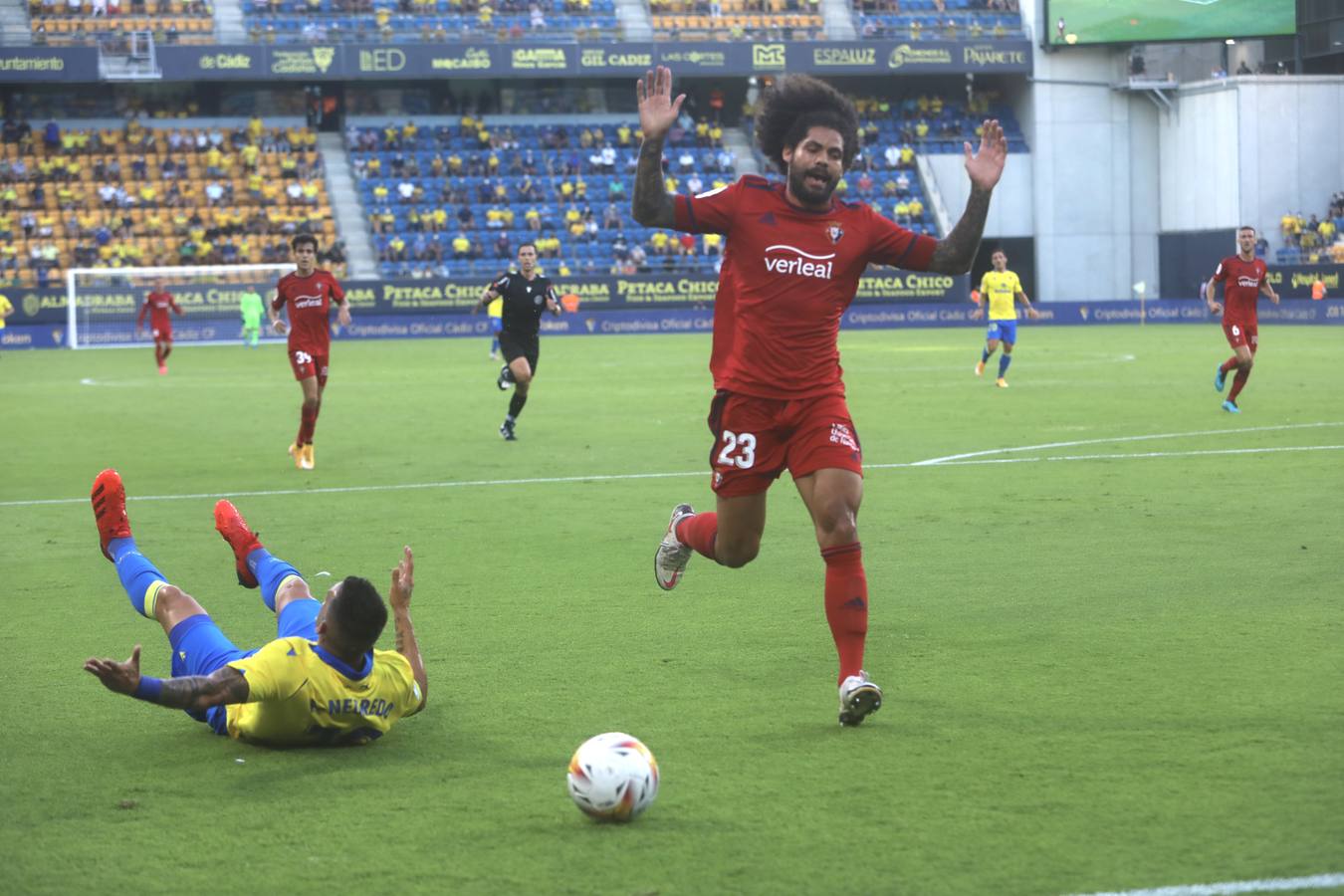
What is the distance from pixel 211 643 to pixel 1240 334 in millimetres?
17129

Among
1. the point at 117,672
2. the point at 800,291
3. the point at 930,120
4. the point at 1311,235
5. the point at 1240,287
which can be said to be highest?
the point at 930,120

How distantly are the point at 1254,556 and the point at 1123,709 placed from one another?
4.01 m

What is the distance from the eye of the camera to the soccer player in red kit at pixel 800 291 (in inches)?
257

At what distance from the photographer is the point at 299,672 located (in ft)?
19.3

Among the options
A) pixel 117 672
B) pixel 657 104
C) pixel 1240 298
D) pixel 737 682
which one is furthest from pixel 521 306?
pixel 117 672

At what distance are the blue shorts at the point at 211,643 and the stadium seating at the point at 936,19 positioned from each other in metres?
52.8

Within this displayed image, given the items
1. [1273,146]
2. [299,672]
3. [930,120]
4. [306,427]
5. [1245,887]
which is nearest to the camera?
[1245,887]

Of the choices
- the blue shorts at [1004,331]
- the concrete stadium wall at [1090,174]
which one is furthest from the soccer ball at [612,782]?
the concrete stadium wall at [1090,174]

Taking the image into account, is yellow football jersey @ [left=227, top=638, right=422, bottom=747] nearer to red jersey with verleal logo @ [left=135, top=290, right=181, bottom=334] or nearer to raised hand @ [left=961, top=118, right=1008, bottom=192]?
raised hand @ [left=961, top=118, right=1008, bottom=192]

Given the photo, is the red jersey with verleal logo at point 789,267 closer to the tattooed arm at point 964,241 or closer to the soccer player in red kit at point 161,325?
the tattooed arm at point 964,241

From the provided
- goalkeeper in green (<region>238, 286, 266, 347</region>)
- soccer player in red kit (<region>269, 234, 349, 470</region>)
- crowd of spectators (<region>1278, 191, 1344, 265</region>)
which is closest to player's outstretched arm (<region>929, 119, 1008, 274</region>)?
soccer player in red kit (<region>269, 234, 349, 470</region>)

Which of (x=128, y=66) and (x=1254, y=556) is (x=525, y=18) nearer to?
(x=128, y=66)

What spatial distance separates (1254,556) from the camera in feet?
32.7

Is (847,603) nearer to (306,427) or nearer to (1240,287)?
(306,427)
